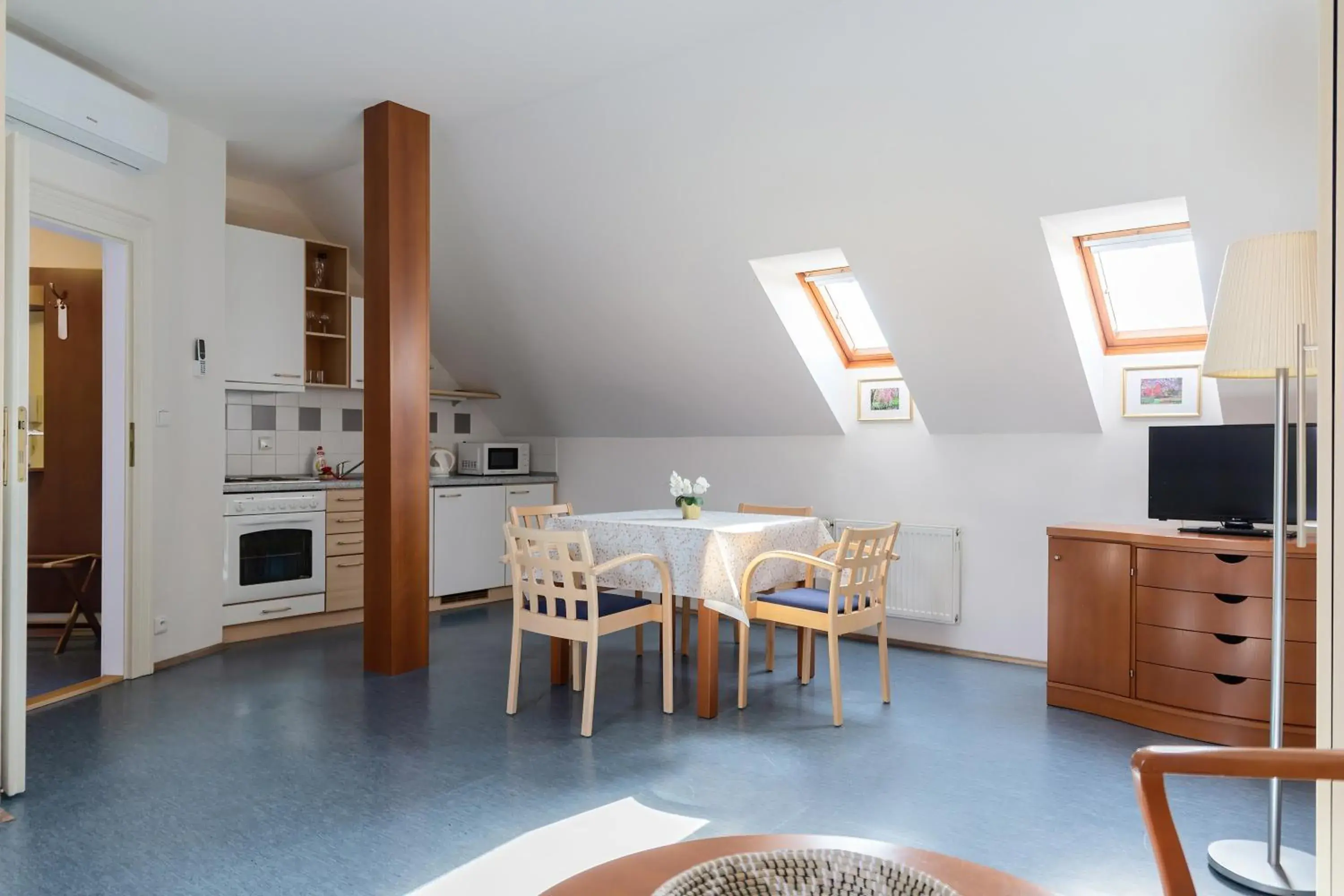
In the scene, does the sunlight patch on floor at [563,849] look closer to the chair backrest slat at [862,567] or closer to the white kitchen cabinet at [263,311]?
the chair backrest slat at [862,567]

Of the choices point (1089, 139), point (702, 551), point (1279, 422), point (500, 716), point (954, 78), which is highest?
point (954, 78)

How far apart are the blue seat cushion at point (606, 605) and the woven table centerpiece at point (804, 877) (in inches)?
100.0

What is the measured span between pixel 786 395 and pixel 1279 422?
3.08m

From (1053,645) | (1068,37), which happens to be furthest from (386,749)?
(1068,37)

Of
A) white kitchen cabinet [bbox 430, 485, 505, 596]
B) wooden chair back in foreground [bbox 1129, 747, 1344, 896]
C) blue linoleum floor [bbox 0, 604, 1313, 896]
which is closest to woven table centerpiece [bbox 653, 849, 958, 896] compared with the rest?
wooden chair back in foreground [bbox 1129, 747, 1344, 896]

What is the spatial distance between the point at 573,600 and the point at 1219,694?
2536 millimetres

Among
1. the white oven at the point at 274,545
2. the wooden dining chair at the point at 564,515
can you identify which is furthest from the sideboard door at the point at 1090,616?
the white oven at the point at 274,545

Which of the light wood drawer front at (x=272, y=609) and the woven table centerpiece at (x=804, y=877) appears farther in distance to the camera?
the light wood drawer front at (x=272, y=609)

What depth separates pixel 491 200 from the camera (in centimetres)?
536

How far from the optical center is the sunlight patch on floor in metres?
2.26

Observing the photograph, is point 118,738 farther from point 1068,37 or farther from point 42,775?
point 1068,37

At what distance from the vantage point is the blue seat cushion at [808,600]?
374 centimetres

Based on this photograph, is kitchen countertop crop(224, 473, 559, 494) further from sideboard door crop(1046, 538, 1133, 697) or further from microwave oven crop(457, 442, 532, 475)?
sideboard door crop(1046, 538, 1133, 697)

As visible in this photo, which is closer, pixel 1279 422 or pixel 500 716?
pixel 1279 422
